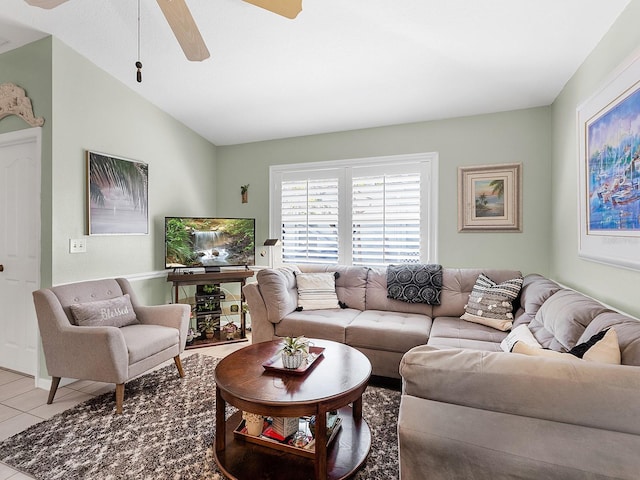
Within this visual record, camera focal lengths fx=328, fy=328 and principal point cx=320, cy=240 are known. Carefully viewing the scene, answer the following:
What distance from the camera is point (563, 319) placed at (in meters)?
1.83

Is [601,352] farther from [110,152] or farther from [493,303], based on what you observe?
[110,152]

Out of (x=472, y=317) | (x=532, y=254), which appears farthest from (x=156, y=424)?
(x=532, y=254)

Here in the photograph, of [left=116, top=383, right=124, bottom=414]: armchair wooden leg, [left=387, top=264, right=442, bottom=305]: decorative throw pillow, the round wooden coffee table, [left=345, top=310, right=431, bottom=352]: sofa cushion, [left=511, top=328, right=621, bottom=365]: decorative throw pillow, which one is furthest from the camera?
[left=387, top=264, right=442, bottom=305]: decorative throw pillow

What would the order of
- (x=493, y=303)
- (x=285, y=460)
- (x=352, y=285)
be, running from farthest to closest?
(x=352, y=285)
(x=493, y=303)
(x=285, y=460)

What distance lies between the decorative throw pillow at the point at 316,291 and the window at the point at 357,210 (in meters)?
0.62

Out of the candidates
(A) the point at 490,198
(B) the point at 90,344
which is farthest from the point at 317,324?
(A) the point at 490,198

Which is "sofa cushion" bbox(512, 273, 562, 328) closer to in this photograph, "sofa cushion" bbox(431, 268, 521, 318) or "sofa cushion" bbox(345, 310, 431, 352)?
"sofa cushion" bbox(431, 268, 521, 318)

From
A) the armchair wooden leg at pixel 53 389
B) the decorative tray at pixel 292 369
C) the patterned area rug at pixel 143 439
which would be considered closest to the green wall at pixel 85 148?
the armchair wooden leg at pixel 53 389

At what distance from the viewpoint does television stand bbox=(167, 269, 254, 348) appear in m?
3.69

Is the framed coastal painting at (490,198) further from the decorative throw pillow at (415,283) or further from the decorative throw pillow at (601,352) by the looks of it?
the decorative throw pillow at (601,352)

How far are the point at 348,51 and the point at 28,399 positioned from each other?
3.76 meters

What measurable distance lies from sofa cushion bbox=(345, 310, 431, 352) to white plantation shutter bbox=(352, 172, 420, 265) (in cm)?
98

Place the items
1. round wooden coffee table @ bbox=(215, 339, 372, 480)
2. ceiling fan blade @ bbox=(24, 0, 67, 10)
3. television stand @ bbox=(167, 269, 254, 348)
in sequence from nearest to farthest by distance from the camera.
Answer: round wooden coffee table @ bbox=(215, 339, 372, 480)
ceiling fan blade @ bbox=(24, 0, 67, 10)
television stand @ bbox=(167, 269, 254, 348)

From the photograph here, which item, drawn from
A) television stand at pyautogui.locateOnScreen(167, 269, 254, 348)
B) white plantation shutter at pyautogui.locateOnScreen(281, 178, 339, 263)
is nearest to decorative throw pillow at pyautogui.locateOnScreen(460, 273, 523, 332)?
white plantation shutter at pyautogui.locateOnScreen(281, 178, 339, 263)
